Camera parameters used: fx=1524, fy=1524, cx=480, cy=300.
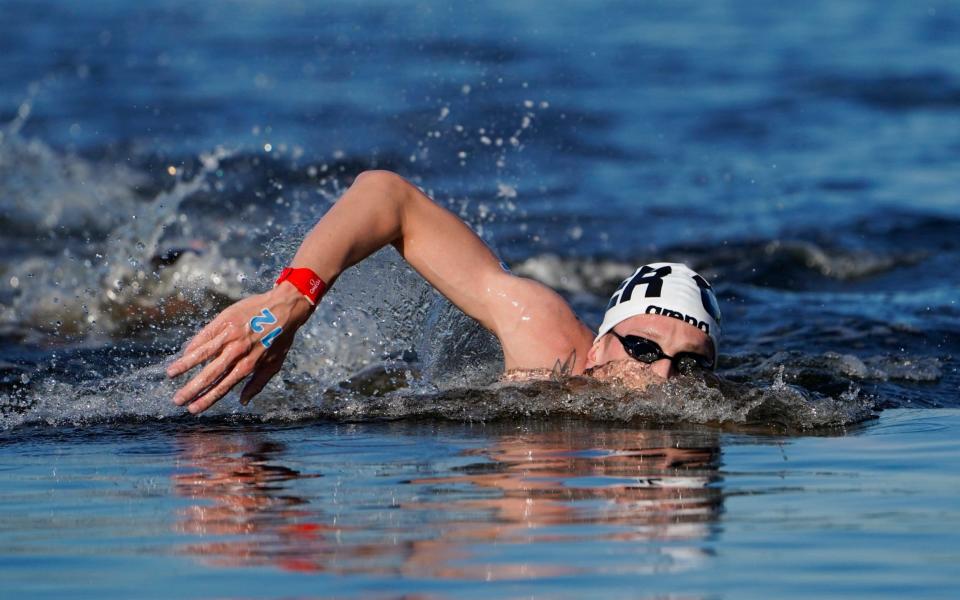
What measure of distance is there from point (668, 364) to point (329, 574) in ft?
9.38

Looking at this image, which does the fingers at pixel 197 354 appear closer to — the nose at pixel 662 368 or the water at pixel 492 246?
the water at pixel 492 246

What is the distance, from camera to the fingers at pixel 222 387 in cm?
470

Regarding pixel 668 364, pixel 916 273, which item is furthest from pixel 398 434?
pixel 916 273

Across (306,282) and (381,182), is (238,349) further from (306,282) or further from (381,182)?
(381,182)

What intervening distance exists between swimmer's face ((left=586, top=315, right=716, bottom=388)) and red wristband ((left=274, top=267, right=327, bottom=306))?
A: 1371 millimetres

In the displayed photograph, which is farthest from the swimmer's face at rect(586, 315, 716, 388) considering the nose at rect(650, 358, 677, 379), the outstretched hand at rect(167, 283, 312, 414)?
the outstretched hand at rect(167, 283, 312, 414)

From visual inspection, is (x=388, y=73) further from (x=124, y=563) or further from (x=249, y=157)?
(x=124, y=563)

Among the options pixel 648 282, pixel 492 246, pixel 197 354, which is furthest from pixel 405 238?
pixel 492 246

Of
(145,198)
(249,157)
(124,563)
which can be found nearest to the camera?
(124,563)

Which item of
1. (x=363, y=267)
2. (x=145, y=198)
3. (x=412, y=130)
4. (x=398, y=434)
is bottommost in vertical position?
(x=398, y=434)

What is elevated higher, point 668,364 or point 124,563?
point 668,364

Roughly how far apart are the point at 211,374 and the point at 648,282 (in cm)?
208

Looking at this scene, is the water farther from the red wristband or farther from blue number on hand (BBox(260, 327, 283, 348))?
the red wristband

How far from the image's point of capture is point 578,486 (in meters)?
4.29
